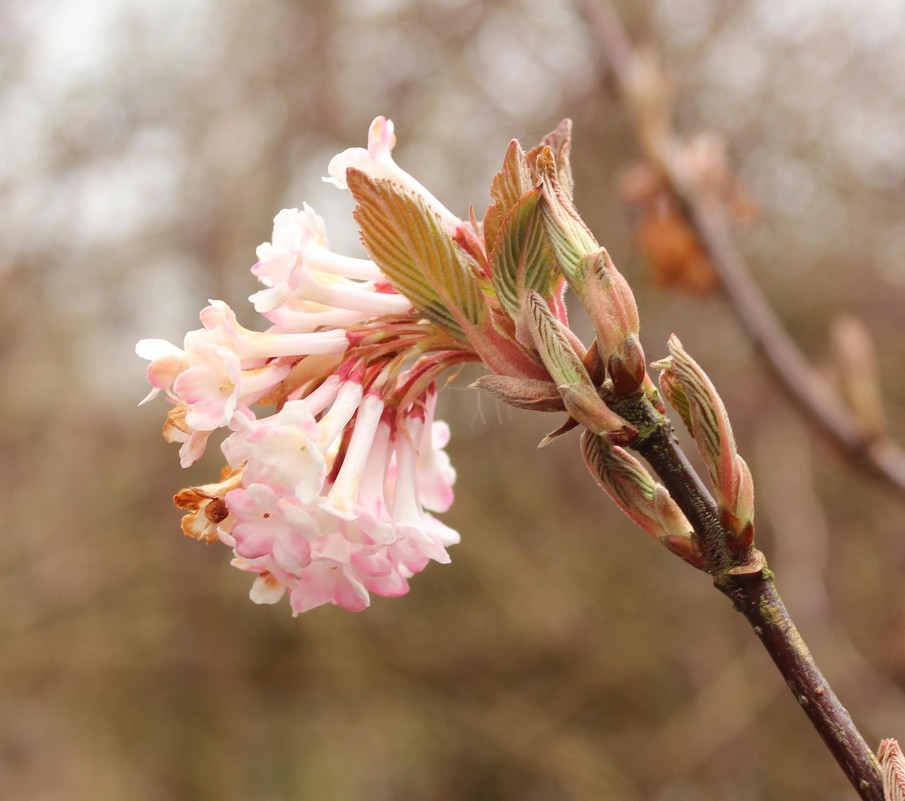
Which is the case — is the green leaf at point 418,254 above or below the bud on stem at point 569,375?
above

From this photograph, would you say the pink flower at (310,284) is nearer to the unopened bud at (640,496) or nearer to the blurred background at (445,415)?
the unopened bud at (640,496)

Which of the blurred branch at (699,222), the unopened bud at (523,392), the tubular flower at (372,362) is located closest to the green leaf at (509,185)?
the tubular flower at (372,362)

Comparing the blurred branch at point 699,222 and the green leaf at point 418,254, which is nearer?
the green leaf at point 418,254

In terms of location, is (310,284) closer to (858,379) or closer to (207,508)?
(207,508)

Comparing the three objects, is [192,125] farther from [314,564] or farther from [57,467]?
[314,564]

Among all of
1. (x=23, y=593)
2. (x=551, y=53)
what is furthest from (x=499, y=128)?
(x=23, y=593)

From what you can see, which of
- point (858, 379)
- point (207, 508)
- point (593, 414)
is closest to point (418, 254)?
point (593, 414)
